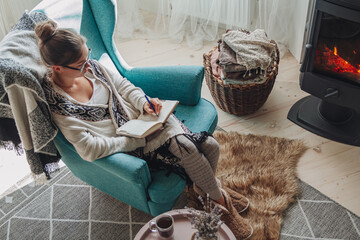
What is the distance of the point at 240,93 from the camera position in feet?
7.29

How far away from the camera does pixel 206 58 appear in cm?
235

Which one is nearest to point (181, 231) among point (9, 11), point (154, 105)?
point (154, 105)

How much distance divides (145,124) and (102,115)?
205 millimetres

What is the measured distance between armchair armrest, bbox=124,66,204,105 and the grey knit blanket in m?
0.58

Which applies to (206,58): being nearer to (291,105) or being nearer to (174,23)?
(291,105)

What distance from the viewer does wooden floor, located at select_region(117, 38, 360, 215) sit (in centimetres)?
204

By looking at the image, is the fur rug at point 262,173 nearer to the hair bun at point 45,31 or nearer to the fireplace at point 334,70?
the fireplace at point 334,70

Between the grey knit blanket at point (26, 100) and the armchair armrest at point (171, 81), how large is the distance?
584mm

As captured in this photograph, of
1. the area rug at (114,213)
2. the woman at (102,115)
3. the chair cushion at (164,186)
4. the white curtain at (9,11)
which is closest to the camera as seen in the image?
the woman at (102,115)

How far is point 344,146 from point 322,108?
0.90 feet

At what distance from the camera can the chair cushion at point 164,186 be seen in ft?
5.33

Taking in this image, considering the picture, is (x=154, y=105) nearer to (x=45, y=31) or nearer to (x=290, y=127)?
(x=45, y=31)

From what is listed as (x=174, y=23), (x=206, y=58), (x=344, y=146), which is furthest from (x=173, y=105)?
(x=174, y=23)

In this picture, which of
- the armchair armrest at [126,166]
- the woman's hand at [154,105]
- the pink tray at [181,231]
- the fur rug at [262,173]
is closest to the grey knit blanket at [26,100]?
the armchair armrest at [126,166]
